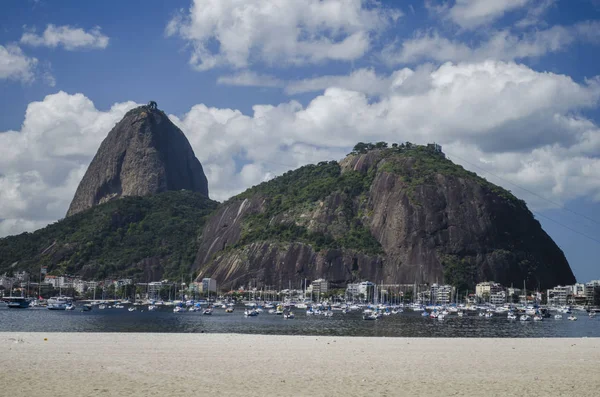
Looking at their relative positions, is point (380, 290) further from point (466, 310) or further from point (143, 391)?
point (143, 391)

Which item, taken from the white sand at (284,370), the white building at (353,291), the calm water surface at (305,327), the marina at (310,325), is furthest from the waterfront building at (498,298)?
the white sand at (284,370)

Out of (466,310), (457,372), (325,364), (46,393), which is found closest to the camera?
(46,393)

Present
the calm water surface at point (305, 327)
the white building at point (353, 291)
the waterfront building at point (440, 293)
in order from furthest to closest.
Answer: the white building at point (353, 291), the waterfront building at point (440, 293), the calm water surface at point (305, 327)

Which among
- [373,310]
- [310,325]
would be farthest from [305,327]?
[373,310]

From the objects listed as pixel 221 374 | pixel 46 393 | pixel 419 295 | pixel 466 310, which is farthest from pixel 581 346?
pixel 419 295

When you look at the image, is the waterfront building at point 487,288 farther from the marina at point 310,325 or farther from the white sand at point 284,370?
the white sand at point 284,370
